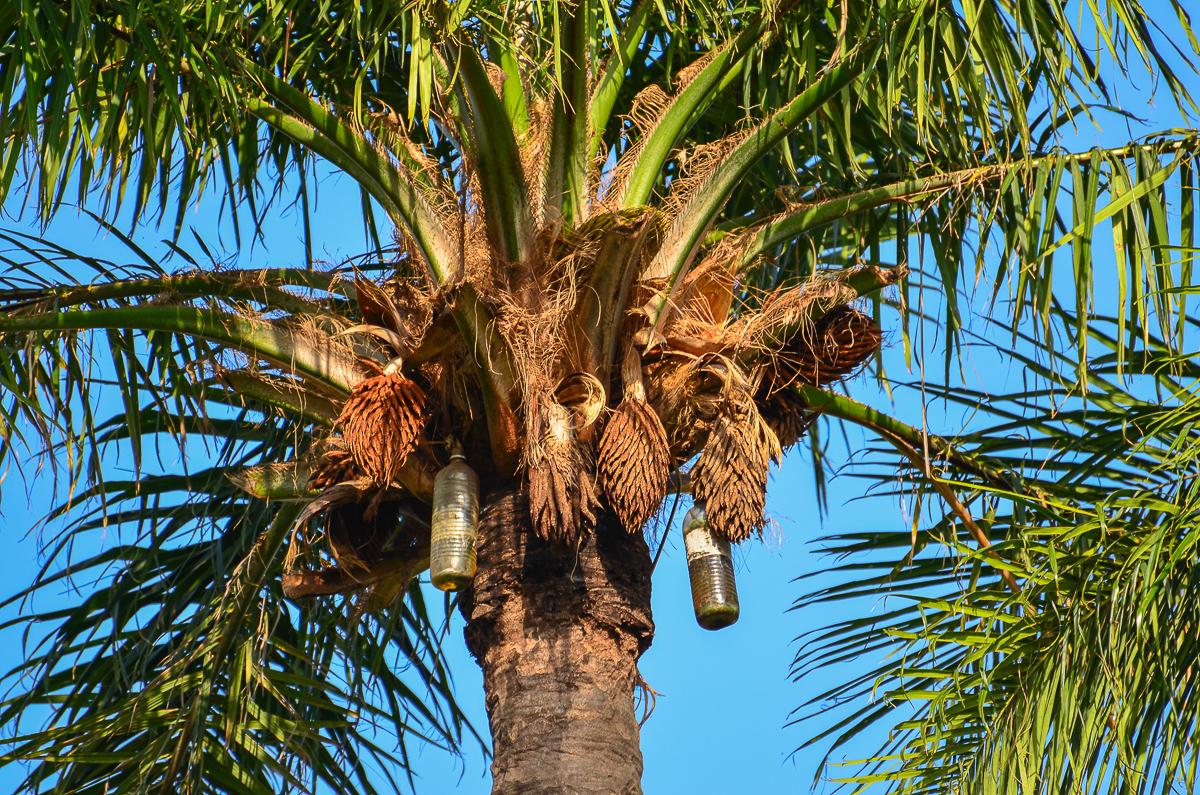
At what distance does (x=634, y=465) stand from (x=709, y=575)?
1.13 ft

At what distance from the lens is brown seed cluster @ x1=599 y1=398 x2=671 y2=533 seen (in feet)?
10.7

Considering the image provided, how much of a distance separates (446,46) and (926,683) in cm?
220

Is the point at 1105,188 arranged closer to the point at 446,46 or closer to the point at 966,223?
the point at 966,223

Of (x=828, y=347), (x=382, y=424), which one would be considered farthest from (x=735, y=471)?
(x=382, y=424)

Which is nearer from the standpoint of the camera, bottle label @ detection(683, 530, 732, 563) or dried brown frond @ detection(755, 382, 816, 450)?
bottle label @ detection(683, 530, 732, 563)

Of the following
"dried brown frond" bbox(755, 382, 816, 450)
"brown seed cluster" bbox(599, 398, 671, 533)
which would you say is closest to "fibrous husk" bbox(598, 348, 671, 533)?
"brown seed cluster" bbox(599, 398, 671, 533)

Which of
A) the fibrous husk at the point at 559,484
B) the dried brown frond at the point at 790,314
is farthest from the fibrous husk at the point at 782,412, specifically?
the fibrous husk at the point at 559,484

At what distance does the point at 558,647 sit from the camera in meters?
3.26

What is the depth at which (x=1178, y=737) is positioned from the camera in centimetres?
311

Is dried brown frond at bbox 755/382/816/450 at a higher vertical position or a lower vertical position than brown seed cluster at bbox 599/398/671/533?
higher

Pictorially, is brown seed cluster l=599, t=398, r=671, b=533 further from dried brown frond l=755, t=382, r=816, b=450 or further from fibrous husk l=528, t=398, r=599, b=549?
dried brown frond l=755, t=382, r=816, b=450

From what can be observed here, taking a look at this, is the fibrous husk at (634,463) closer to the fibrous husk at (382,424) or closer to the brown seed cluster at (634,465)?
Result: the brown seed cluster at (634,465)

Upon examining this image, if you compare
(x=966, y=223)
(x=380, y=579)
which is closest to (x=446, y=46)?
(x=380, y=579)

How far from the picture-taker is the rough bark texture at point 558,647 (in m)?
3.12
